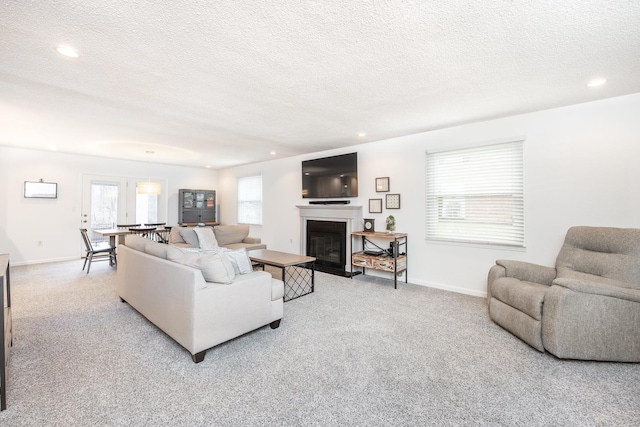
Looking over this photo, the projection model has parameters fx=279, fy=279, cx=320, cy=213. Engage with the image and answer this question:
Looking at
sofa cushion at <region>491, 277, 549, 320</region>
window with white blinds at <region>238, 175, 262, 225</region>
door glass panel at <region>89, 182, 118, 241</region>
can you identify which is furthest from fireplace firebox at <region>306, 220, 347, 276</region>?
door glass panel at <region>89, 182, 118, 241</region>

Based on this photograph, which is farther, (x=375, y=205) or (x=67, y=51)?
(x=375, y=205)

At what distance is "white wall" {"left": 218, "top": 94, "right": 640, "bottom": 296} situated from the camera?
2979 mm

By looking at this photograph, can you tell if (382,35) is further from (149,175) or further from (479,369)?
(149,175)

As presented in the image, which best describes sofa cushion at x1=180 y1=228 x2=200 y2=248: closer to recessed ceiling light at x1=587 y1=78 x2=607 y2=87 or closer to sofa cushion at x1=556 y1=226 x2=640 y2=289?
sofa cushion at x1=556 y1=226 x2=640 y2=289

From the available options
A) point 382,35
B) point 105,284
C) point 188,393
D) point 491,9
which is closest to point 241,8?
point 382,35

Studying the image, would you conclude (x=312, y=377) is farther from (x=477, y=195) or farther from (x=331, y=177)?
(x=331, y=177)

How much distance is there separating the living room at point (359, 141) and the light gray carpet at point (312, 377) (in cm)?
2

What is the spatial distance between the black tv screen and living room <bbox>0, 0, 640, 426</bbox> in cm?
55

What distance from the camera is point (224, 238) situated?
5.48 m

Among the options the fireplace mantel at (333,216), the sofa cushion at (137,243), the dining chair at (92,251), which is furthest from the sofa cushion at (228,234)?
the sofa cushion at (137,243)

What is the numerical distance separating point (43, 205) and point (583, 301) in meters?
8.76

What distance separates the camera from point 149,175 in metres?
7.25

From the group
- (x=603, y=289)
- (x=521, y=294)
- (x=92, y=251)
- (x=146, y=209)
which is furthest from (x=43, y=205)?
(x=603, y=289)

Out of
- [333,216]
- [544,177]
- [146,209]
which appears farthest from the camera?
[146,209]
